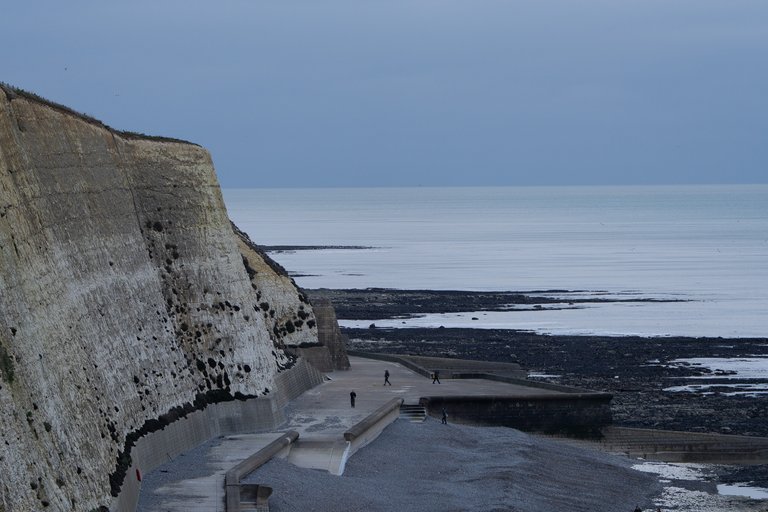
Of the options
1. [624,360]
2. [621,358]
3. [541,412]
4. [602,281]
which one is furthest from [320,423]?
[602,281]

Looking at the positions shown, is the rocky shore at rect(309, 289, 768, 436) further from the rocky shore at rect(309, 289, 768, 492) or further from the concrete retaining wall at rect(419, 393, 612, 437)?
the concrete retaining wall at rect(419, 393, 612, 437)

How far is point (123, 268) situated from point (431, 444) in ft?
39.1

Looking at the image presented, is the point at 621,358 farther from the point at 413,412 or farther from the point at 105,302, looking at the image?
the point at 105,302

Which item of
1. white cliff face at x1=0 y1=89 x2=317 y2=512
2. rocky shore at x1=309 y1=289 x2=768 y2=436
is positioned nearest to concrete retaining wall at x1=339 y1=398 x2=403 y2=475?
white cliff face at x1=0 y1=89 x2=317 y2=512

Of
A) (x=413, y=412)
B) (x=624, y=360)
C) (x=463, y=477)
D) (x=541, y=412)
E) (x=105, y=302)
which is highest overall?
(x=105, y=302)

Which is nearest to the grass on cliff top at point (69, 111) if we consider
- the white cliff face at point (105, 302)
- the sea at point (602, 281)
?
the white cliff face at point (105, 302)

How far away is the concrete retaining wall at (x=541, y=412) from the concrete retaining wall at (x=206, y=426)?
5941 millimetres

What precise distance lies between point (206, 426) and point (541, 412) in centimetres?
1487

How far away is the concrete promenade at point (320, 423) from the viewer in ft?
114

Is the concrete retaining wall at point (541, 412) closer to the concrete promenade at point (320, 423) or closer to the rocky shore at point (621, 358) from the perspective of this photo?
the concrete promenade at point (320, 423)

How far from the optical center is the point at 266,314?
57312mm

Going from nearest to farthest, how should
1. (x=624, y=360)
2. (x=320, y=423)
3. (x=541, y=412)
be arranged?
1. (x=320, y=423)
2. (x=541, y=412)
3. (x=624, y=360)

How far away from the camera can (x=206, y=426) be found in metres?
43.0

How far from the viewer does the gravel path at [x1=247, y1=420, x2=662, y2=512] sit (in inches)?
1491
